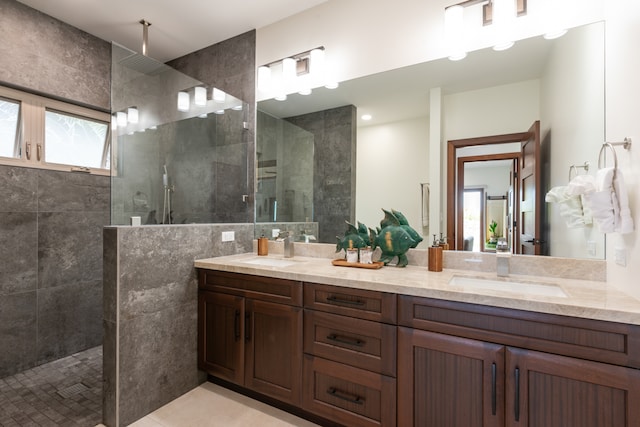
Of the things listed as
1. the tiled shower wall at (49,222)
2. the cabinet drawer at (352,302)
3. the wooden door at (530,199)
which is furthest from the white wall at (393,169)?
the tiled shower wall at (49,222)

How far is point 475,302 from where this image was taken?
1.29 m

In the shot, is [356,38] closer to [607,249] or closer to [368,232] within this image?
[368,232]

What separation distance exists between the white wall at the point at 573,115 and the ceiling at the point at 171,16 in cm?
173

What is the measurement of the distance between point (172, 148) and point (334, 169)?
4.88 feet

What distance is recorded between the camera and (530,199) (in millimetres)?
1801

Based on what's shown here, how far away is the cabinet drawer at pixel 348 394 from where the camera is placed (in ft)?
4.86

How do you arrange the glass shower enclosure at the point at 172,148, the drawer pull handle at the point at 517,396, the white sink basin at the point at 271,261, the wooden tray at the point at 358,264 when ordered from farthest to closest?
the glass shower enclosure at the point at 172,148, the white sink basin at the point at 271,261, the wooden tray at the point at 358,264, the drawer pull handle at the point at 517,396

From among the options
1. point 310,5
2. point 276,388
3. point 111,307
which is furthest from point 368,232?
point 310,5

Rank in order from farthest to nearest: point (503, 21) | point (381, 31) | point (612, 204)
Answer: point (381, 31) < point (503, 21) < point (612, 204)

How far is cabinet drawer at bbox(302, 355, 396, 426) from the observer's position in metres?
1.48

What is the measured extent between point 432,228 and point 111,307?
6.63 ft

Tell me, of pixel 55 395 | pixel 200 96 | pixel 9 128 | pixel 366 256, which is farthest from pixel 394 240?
pixel 9 128

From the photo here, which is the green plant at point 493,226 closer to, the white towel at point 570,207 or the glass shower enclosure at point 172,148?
the white towel at point 570,207

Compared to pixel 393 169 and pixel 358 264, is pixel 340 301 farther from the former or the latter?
pixel 393 169
